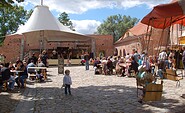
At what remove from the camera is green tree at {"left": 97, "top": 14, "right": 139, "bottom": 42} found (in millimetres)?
67250

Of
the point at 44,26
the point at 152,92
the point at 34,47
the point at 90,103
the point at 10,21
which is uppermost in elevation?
the point at 10,21

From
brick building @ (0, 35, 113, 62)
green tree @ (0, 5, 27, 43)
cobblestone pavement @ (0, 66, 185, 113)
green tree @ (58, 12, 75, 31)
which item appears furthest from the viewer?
green tree @ (58, 12, 75, 31)

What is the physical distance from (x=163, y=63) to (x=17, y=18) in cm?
3936

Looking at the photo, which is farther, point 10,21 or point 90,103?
point 10,21

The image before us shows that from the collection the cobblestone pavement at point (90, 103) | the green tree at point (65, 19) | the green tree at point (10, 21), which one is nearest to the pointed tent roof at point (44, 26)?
the cobblestone pavement at point (90, 103)

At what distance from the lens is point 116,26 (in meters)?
67.8

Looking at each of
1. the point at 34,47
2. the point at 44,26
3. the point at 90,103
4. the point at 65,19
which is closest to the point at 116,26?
the point at 65,19

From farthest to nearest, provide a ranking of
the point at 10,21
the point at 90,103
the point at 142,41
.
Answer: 1. the point at 10,21
2. the point at 142,41
3. the point at 90,103

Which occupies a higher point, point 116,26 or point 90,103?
point 116,26

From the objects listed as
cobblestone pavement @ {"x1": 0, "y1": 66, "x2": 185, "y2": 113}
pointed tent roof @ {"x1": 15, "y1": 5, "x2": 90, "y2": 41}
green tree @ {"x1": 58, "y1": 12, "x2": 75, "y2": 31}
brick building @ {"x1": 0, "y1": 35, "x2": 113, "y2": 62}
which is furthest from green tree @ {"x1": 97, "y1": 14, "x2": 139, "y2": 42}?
cobblestone pavement @ {"x1": 0, "y1": 66, "x2": 185, "y2": 113}

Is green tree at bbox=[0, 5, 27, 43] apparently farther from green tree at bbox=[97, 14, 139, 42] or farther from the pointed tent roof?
the pointed tent roof

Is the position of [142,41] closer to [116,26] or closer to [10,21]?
[10,21]

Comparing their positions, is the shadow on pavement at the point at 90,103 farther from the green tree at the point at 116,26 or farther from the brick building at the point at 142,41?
the green tree at the point at 116,26

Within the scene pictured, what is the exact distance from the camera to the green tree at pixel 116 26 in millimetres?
67250
